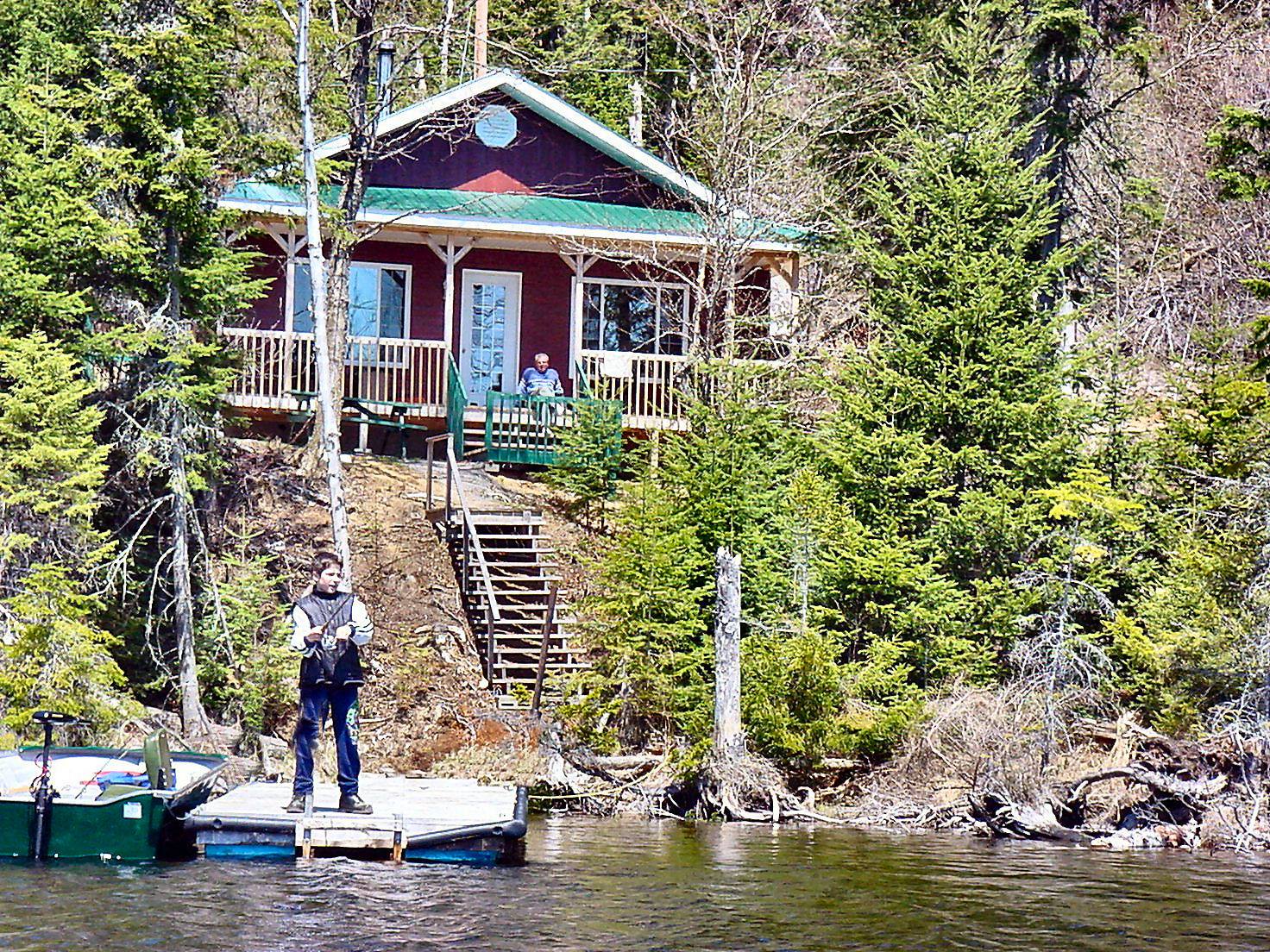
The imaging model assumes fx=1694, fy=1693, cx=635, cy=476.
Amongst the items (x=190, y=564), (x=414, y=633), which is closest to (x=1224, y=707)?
(x=414, y=633)

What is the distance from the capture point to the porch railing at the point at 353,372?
82.6 ft

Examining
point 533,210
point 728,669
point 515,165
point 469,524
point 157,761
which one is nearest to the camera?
point 157,761

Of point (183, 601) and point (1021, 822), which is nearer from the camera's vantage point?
point (1021, 822)

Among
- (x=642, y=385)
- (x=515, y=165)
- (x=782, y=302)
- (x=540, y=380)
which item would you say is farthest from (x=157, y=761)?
(x=782, y=302)

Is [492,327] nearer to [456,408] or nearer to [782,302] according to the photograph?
[456,408]

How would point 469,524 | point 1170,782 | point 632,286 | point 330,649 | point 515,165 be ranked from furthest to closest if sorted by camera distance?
point 632,286 → point 515,165 → point 469,524 → point 1170,782 → point 330,649

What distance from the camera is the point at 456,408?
2598cm

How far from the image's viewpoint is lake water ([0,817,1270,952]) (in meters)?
10.5

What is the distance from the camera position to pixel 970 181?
19781 mm

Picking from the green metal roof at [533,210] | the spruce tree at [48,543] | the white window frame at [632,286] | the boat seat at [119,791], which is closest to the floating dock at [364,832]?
the boat seat at [119,791]

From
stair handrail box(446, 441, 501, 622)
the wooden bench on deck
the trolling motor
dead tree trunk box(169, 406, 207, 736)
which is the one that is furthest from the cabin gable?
the trolling motor

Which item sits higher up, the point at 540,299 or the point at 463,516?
the point at 540,299

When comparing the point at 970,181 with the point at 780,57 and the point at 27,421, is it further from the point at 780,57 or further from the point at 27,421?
A: the point at 780,57

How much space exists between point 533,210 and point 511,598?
27.4ft
